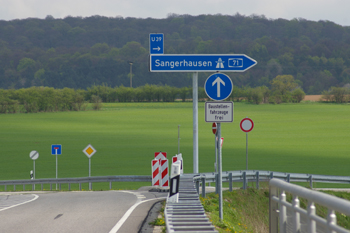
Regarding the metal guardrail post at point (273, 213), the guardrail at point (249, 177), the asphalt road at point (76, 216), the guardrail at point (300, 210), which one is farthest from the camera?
the guardrail at point (249, 177)

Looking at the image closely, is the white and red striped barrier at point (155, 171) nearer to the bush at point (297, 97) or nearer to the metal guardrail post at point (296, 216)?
the metal guardrail post at point (296, 216)

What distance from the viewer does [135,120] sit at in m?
98.2

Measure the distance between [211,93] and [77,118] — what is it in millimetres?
92567

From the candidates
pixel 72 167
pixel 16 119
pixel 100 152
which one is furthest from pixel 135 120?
pixel 72 167

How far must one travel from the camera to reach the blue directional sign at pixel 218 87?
9.19 metres

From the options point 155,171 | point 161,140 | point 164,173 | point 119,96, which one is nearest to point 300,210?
point 164,173

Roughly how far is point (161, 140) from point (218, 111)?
52418 mm

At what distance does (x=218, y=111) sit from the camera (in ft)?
29.0

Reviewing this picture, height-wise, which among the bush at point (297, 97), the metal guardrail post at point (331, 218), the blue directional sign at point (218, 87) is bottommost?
the metal guardrail post at point (331, 218)

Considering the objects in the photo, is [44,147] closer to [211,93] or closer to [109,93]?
[211,93]

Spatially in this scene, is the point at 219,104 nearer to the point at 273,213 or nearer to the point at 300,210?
the point at 273,213

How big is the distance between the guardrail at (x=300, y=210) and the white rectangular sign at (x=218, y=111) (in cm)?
330

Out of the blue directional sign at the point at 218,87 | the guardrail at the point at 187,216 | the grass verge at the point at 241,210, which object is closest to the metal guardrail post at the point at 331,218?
the guardrail at the point at 187,216

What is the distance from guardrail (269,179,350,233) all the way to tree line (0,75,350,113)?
110 metres
